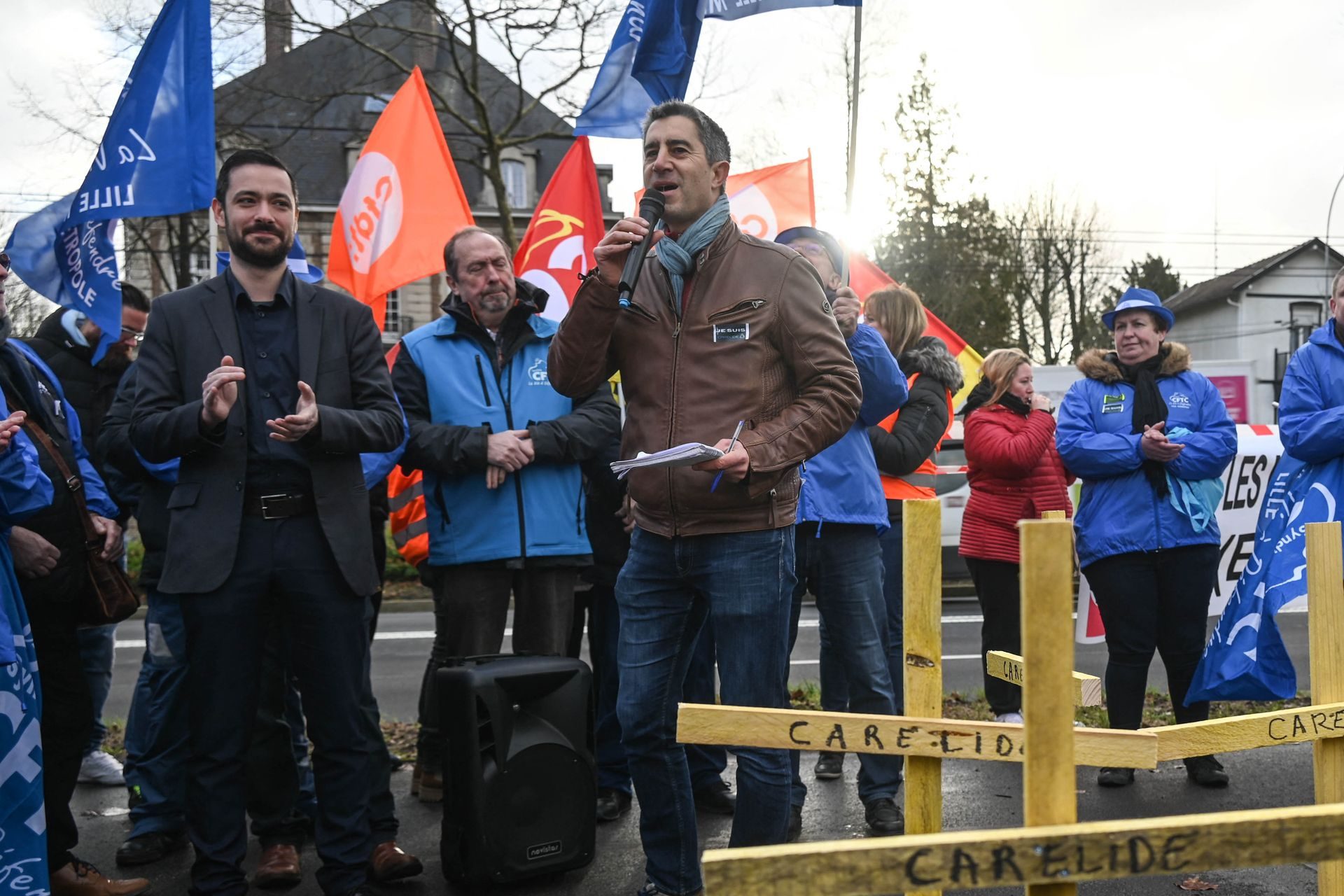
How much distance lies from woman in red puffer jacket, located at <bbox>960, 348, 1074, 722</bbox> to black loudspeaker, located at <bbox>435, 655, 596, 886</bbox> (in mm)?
2552

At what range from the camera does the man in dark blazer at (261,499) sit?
3.53 metres

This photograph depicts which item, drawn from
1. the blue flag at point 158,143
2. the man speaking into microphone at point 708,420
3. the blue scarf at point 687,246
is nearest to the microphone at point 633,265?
the man speaking into microphone at point 708,420

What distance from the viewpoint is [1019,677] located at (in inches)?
111

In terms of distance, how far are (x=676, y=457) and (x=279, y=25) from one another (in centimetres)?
1859

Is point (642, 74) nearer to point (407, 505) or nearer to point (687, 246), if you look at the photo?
point (407, 505)

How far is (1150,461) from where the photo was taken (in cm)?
508

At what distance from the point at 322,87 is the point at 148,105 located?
1770 centimetres

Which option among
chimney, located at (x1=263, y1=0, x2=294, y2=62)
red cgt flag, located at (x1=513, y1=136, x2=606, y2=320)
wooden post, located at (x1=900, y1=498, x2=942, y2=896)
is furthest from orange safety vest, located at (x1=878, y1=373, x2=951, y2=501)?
chimney, located at (x1=263, y1=0, x2=294, y2=62)

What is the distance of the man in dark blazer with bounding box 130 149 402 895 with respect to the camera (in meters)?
3.53

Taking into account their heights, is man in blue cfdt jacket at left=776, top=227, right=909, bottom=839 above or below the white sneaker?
above

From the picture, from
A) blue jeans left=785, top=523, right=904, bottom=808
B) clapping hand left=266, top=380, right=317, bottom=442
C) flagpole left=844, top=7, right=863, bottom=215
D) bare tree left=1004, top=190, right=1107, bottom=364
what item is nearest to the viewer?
clapping hand left=266, top=380, right=317, bottom=442

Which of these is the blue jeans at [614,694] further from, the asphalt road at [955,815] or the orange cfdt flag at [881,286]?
the orange cfdt flag at [881,286]

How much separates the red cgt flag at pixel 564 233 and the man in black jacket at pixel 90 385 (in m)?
2.22

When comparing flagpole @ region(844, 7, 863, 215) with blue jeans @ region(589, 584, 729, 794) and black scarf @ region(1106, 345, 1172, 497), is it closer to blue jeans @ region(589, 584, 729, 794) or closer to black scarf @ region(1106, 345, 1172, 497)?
black scarf @ region(1106, 345, 1172, 497)
